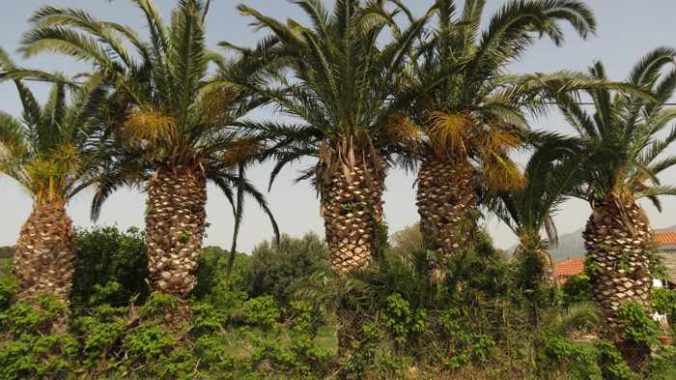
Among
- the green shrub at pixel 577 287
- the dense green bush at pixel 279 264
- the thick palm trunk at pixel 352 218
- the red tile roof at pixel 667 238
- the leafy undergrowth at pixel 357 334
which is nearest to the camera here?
the leafy undergrowth at pixel 357 334

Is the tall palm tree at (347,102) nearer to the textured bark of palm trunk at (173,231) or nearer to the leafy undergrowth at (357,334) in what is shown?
the leafy undergrowth at (357,334)

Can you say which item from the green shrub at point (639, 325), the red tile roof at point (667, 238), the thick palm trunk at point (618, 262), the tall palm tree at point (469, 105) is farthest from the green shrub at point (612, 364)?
the red tile roof at point (667, 238)

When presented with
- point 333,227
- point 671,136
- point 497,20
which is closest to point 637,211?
point 671,136

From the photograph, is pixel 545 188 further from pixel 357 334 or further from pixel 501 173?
pixel 357 334

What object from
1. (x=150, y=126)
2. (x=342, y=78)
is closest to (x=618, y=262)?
(x=342, y=78)

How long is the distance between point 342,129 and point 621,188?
21.9ft

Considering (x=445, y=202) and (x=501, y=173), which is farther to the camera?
(x=445, y=202)

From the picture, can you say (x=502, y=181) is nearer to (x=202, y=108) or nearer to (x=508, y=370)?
(x=508, y=370)

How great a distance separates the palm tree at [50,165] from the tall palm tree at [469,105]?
6819mm

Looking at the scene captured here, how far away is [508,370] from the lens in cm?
994

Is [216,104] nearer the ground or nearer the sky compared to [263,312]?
nearer the sky

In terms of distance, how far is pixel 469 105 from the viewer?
453 inches

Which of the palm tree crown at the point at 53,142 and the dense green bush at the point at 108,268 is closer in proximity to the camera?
the palm tree crown at the point at 53,142

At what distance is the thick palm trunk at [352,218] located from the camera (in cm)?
1102
